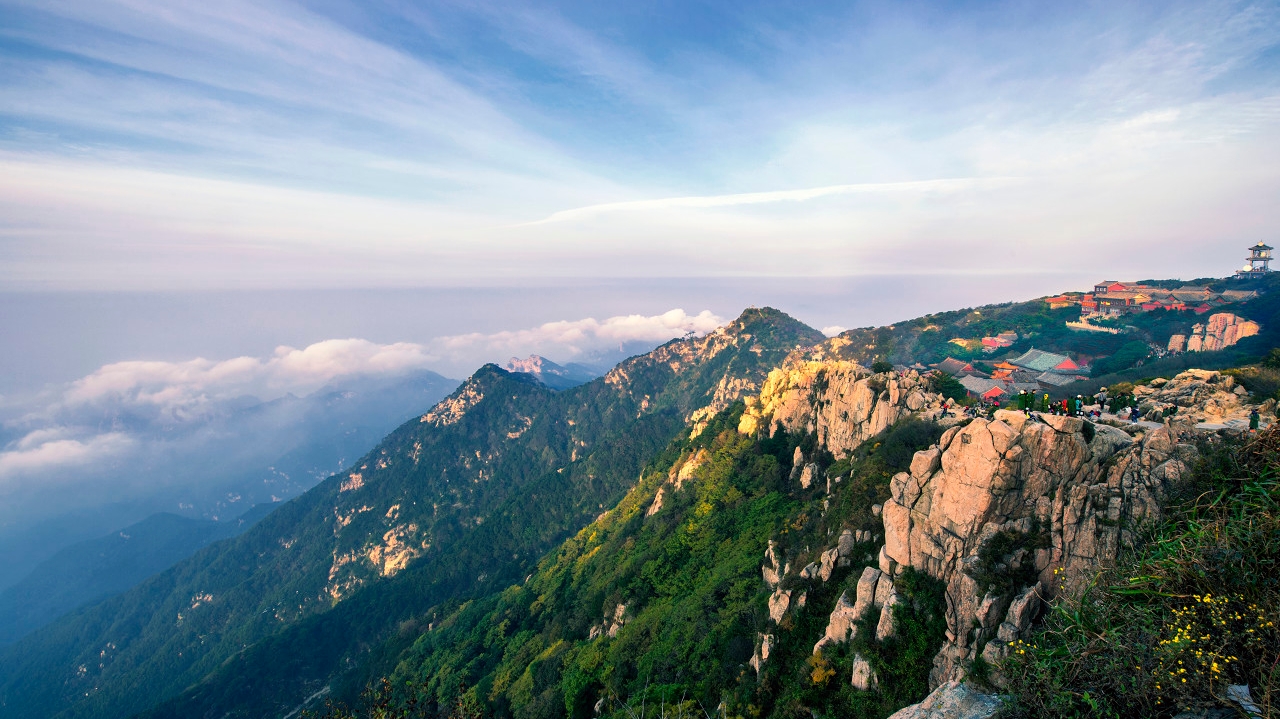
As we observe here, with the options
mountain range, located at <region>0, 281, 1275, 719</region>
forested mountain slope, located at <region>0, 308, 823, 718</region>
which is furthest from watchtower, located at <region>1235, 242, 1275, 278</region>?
forested mountain slope, located at <region>0, 308, 823, 718</region>

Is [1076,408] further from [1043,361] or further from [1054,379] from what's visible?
[1043,361]

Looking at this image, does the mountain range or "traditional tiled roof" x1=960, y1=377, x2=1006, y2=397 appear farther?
"traditional tiled roof" x1=960, y1=377, x2=1006, y2=397

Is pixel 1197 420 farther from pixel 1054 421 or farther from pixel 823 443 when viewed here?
pixel 823 443

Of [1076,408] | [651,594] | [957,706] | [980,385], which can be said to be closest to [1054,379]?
[980,385]

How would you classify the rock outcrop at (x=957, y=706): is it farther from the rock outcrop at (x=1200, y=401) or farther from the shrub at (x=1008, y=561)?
the rock outcrop at (x=1200, y=401)

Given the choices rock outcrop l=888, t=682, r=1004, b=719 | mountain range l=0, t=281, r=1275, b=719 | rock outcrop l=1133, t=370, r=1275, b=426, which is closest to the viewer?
rock outcrop l=888, t=682, r=1004, b=719

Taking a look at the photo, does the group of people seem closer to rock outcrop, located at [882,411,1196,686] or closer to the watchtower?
rock outcrop, located at [882,411,1196,686]

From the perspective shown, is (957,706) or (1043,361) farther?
(1043,361)

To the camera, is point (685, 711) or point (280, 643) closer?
point (685, 711)

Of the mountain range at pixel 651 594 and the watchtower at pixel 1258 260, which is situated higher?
the watchtower at pixel 1258 260

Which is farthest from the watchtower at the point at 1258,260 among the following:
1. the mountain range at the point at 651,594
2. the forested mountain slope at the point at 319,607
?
the forested mountain slope at the point at 319,607

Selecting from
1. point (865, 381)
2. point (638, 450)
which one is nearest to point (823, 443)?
point (865, 381)
